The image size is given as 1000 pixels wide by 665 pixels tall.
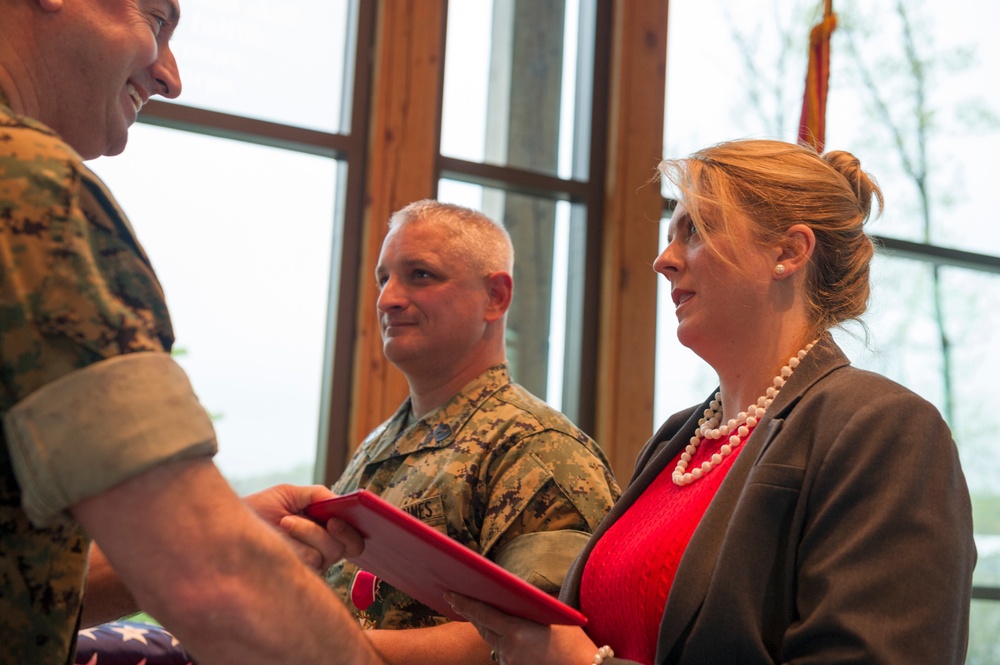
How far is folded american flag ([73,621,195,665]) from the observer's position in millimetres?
1896

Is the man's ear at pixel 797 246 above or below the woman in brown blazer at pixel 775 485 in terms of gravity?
above

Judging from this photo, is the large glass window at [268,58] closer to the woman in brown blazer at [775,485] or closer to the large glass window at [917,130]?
the large glass window at [917,130]

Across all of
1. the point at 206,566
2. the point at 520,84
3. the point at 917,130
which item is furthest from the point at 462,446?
the point at 917,130

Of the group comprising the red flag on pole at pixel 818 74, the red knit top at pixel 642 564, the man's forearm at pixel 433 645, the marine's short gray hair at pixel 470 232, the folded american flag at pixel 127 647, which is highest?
the red flag on pole at pixel 818 74

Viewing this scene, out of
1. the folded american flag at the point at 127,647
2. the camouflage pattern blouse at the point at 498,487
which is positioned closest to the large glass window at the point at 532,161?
the camouflage pattern blouse at the point at 498,487

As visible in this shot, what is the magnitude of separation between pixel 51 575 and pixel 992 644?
186 inches

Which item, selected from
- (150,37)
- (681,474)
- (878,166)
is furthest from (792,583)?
(878,166)

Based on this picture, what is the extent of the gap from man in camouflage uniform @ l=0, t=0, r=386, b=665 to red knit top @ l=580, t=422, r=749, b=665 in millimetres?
575

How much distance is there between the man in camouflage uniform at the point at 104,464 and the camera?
853 millimetres

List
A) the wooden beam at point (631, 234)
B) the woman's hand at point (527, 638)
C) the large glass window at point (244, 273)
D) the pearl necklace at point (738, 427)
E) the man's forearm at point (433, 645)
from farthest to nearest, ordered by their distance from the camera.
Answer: the wooden beam at point (631, 234) → the large glass window at point (244, 273) → the man's forearm at point (433, 645) → the pearl necklace at point (738, 427) → the woman's hand at point (527, 638)

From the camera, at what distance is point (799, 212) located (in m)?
1.70

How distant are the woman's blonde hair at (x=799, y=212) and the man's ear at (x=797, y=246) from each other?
0.6 inches

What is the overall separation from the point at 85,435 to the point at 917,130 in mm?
4834

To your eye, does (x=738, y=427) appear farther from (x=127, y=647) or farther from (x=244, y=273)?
(x=244, y=273)
